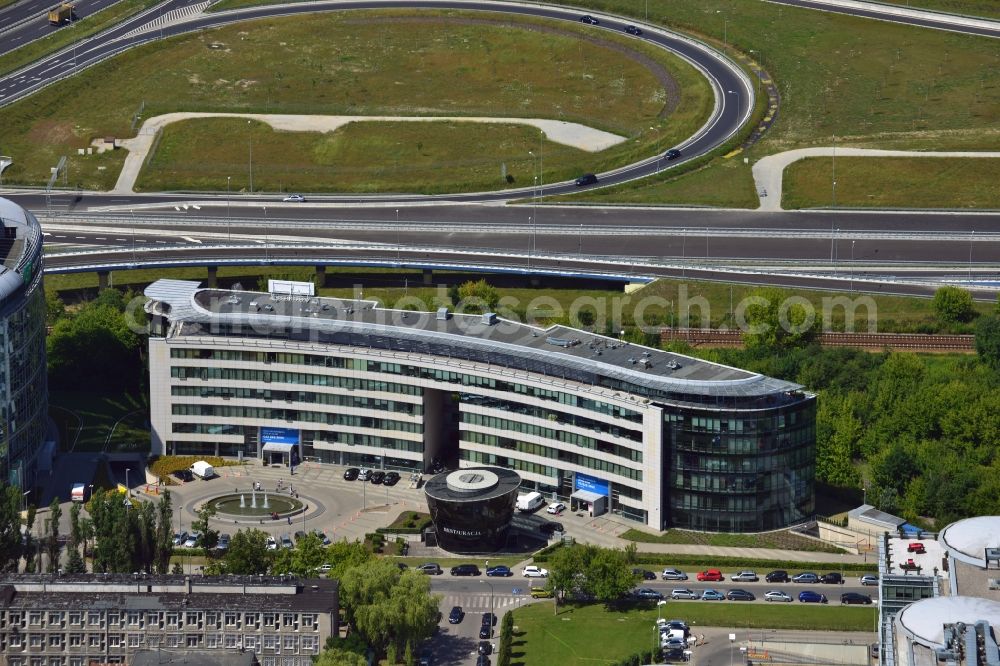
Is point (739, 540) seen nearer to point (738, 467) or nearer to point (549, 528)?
point (738, 467)

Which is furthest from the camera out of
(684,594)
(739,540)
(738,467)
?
(738,467)

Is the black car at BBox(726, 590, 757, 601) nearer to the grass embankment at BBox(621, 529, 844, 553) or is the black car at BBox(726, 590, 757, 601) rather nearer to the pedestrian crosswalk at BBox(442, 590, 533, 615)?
the grass embankment at BBox(621, 529, 844, 553)

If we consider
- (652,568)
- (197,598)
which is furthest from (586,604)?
(197,598)

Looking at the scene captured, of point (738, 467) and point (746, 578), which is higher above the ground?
point (738, 467)

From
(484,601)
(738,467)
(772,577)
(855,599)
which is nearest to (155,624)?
(484,601)

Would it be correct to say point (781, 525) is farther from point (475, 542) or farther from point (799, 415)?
point (475, 542)

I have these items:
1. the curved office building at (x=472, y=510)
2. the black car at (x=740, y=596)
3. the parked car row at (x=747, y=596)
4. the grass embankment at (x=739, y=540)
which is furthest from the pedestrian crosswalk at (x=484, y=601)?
the black car at (x=740, y=596)

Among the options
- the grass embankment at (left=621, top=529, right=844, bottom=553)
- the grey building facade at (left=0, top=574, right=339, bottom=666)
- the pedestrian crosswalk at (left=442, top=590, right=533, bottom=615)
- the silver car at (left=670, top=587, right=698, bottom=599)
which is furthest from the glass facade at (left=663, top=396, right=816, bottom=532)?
the grey building facade at (left=0, top=574, right=339, bottom=666)
